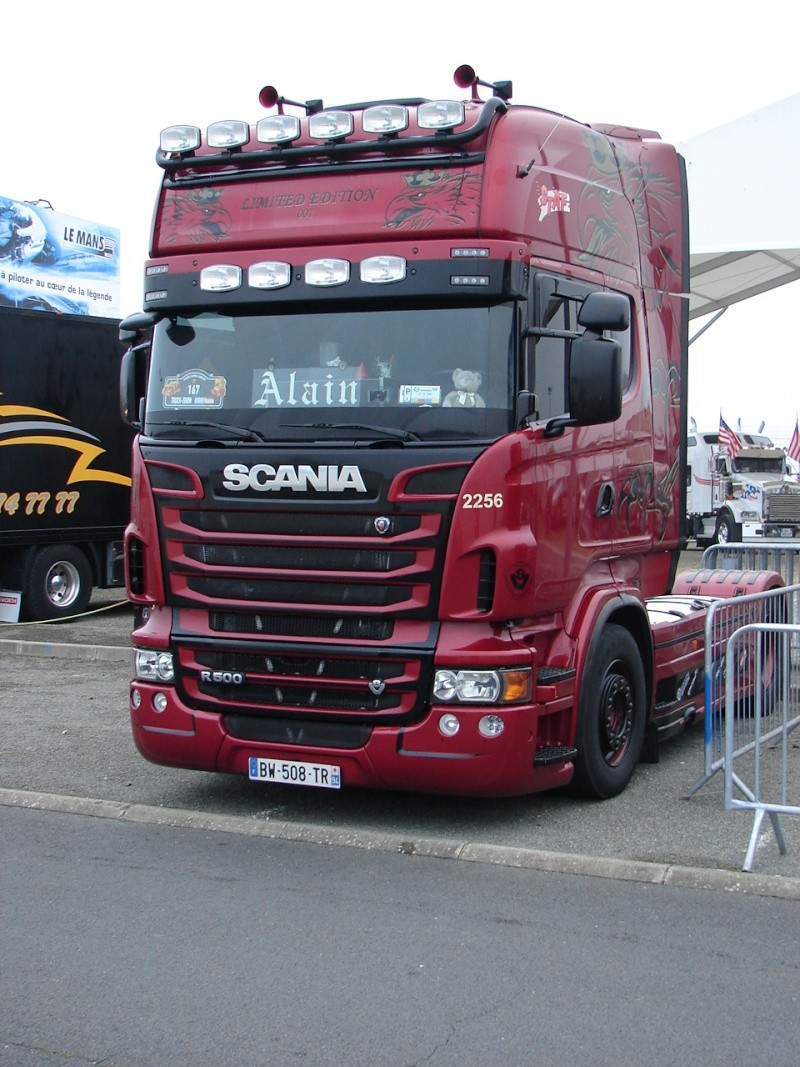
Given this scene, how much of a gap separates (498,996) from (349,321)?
367cm

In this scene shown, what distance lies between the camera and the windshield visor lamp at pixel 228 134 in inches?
292

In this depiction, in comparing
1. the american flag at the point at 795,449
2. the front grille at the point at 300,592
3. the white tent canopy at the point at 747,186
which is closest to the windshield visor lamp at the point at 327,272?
the front grille at the point at 300,592

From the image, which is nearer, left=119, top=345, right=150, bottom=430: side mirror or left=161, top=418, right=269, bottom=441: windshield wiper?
left=161, top=418, right=269, bottom=441: windshield wiper

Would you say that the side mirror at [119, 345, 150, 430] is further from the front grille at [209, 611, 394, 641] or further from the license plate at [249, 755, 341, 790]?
the license plate at [249, 755, 341, 790]

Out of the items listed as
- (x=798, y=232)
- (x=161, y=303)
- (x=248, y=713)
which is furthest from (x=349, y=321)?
(x=798, y=232)

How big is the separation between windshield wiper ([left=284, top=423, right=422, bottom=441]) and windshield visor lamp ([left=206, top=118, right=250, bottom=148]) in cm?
176

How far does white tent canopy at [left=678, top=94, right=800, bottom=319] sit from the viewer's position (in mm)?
25734

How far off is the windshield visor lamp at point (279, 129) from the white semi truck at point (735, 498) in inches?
1120

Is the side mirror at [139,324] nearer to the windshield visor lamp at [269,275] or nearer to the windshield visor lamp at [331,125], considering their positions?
the windshield visor lamp at [269,275]

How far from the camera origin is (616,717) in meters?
7.76

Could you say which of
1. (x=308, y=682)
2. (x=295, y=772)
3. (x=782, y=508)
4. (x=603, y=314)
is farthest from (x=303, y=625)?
(x=782, y=508)

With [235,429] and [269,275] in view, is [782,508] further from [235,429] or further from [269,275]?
[235,429]

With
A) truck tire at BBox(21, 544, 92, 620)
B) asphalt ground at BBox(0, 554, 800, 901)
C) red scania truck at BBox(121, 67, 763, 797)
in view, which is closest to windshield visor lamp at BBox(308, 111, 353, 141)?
red scania truck at BBox(121, 67, 763, 797)

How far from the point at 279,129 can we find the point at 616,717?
155 inches
